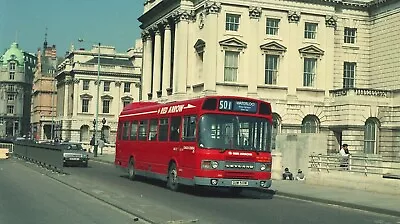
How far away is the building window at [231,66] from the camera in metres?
55.2

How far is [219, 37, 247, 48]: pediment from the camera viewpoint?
179 feet

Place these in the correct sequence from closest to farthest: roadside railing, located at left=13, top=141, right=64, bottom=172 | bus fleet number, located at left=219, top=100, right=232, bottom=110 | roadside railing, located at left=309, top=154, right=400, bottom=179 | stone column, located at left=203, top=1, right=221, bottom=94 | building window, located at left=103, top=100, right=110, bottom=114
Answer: bus fleet number, located at left=219, top=100, right=232, bottom=110
roadside railing, located at left=309, top=154, right=400, bottom=179
roadside railing, located at left=13, top=141, right=64, bottom=172
stone column, located at left=203, top=1, right=221, bottom=94
building window, located at left=103, top=100, right=110, bottom=114

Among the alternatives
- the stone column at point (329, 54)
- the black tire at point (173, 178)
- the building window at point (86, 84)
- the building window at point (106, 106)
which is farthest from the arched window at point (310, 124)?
the building window at point (86, 84)

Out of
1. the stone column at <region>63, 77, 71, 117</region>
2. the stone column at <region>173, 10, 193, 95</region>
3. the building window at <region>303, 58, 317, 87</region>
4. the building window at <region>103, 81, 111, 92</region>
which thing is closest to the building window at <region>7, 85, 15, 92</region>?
the stone column at <region>63, 77, 71, 117</region>

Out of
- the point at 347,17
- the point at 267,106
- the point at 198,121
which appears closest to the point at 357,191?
the point at 267,106

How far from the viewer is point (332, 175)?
26.0 metres

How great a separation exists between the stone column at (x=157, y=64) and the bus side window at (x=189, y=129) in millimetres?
46002

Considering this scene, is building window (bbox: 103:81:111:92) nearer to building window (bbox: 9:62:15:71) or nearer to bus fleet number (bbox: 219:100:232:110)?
building window (bbox: 9:62:15:71)

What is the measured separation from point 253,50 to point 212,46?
12.7 ft

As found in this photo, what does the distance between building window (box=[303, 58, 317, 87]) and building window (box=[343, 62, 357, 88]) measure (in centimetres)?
398

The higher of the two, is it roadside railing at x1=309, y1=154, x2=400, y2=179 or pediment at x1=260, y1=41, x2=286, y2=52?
pediment at x1=260, y1=41, x2=286, y2=52

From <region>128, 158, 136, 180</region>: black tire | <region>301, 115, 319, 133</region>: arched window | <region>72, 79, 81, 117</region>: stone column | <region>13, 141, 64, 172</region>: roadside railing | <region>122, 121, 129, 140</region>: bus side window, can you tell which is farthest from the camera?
<region>72, 79, 81, 117</region>: stone column

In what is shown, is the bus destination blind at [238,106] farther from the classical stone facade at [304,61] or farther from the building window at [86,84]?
the building window at [86,84]

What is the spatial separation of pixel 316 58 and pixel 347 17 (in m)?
5.63
